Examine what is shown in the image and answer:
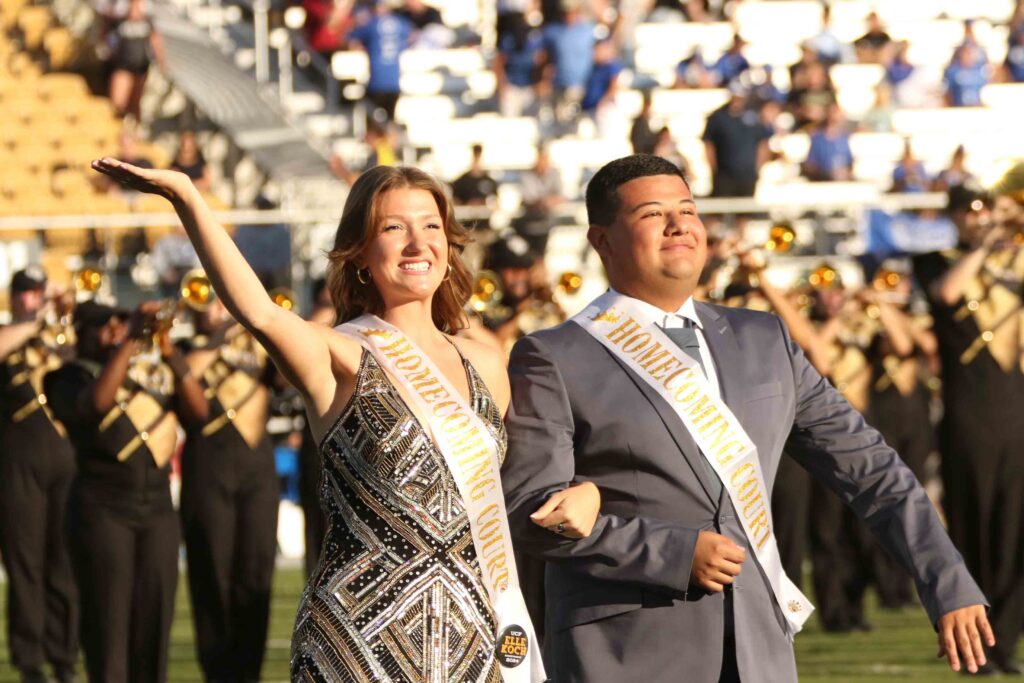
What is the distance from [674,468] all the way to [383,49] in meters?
14.8

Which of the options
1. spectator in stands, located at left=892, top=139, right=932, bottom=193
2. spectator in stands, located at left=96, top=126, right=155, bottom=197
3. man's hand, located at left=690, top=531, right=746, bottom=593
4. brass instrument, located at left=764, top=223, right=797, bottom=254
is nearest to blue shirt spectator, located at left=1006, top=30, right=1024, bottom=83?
spectator in stands, located at left=892, top=139, right=932, bottom=193

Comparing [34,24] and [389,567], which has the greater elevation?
[34,24]

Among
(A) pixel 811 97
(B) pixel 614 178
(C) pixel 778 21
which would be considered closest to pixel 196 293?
(B) pixel 614 178

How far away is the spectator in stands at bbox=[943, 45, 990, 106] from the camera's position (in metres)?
20.0

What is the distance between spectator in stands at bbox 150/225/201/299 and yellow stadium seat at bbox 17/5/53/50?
5.61 meters

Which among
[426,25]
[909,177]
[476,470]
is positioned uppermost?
[426,25]

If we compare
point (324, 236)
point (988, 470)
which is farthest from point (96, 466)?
point (324, 236)

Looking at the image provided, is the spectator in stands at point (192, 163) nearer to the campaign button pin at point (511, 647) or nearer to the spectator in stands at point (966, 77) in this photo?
the spectator in stands at point (966, 77)

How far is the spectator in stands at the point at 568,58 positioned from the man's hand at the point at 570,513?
1508 centimetres

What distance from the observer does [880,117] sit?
20.1 metres

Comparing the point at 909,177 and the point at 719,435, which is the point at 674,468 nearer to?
the point at 719,435

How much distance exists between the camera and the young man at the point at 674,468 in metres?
4.11

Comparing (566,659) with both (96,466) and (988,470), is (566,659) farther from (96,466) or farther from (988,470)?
(988,470)

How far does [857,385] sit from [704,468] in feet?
27.7
